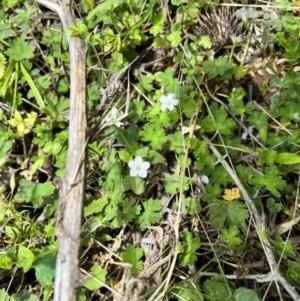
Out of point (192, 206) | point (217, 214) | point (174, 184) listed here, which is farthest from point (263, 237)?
point (174, 184)

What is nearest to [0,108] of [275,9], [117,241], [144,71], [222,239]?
[144,71]

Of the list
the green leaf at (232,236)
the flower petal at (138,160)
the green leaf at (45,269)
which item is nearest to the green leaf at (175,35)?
the flower petal at (138,160)

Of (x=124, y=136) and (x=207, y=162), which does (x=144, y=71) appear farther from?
(x=207, y=162)

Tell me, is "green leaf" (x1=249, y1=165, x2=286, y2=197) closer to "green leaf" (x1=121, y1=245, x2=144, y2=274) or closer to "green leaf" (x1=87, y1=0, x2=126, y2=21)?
"green leaf" (x1=121, y1=245, x2=144, y2=274)

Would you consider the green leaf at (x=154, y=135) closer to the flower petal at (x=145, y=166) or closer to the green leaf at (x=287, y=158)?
the flower petal at (x=145, y=166)

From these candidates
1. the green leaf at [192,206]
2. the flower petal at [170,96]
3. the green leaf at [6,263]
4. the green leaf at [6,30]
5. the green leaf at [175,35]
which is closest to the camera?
the green leaf at [6,263]

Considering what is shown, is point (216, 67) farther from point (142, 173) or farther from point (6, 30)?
point (6, 30)
